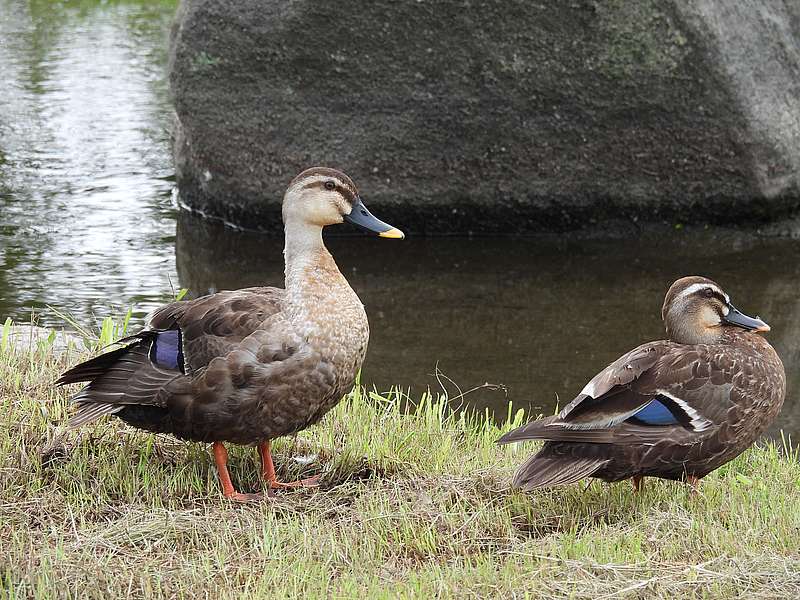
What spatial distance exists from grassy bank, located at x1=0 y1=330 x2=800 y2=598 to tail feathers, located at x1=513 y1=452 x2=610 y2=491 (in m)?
0.14

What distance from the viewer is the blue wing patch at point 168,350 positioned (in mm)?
4191

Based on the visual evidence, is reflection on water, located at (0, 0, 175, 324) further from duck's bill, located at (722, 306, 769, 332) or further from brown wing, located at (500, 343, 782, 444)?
duck's bill, located at (722, 306, 769, 332)

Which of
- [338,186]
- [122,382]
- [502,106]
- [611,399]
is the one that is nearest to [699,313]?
[611,399]

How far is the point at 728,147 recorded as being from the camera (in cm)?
784

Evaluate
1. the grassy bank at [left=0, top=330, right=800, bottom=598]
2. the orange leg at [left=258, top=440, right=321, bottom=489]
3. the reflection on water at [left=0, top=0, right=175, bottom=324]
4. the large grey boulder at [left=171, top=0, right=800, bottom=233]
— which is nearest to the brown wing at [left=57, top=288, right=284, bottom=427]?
the grassy bank at [left=0, top=330, right=800, bottom=598]

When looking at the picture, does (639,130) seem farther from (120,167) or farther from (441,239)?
(120,167)

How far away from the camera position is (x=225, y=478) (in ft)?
13.9

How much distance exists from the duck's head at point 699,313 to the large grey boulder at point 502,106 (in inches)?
141

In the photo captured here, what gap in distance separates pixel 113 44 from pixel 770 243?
833cm

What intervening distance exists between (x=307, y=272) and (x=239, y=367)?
0.45 m

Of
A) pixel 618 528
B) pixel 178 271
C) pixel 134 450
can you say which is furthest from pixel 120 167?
pixel 618 528

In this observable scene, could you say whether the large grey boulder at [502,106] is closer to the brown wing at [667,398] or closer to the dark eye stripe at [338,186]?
the dark eye stripe at [338,186]

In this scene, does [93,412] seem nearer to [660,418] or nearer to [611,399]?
[611,399]

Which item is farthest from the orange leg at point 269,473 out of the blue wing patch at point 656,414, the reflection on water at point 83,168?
the reflection on water at point 83,168
